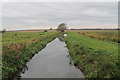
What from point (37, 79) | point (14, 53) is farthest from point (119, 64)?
point (14, 53)

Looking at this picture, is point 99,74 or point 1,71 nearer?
point 99,74

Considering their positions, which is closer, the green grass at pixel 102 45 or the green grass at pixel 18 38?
the green grass at pixel 102 45

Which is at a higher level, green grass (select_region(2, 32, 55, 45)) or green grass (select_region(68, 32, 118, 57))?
green grass (select_region(2, 32, 55, 45))

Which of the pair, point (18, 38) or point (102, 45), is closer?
point (102, 45)

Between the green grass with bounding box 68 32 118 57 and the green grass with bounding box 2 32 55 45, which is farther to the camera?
the green grass with bounding box 2 32 55 45

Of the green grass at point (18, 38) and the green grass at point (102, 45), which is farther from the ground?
the green grass at point (18, 38)

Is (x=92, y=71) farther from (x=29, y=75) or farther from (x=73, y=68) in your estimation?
(x=29, y=75)

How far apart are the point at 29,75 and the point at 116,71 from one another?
6.86m

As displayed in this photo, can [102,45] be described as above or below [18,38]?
below

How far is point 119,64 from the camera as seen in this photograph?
1079cm

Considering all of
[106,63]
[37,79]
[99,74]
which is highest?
[106,63]

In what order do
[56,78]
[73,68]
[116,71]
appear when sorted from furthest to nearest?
[73,68]
[56,78]
[116,71]

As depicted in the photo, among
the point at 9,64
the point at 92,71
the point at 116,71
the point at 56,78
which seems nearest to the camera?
the point at 116,71

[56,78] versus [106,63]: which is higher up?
[106,63]
